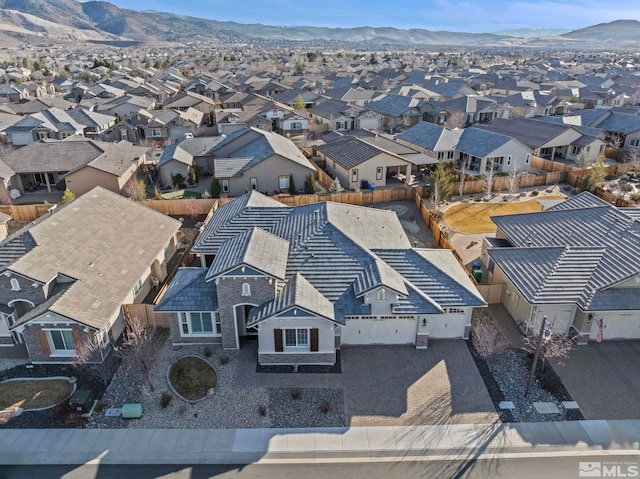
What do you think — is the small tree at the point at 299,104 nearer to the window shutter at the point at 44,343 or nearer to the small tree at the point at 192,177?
the small tree at the point at 192,177

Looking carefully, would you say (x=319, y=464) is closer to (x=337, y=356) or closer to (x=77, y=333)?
(x=337, y=356)

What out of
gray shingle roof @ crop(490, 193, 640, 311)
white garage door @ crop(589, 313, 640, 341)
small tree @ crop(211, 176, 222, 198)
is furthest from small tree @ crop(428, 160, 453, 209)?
small tree @ crop(211, 176, 222, 198)

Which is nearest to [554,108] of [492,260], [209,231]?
[492,260]

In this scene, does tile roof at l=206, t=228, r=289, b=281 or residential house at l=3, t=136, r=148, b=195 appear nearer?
tile roof at l=206, t=228, r=289, b=281

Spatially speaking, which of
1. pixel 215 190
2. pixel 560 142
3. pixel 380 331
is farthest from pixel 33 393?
pixel 560 142

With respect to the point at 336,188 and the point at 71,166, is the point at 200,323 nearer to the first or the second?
the point at 336,188

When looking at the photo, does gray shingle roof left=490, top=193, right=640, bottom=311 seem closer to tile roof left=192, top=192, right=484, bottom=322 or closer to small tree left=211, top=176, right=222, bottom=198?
tile roof left=192, top=192, right=484, bottom=322

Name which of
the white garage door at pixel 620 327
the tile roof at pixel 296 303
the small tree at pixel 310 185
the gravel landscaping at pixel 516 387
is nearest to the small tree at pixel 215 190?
the small tree at pixel 310 185
